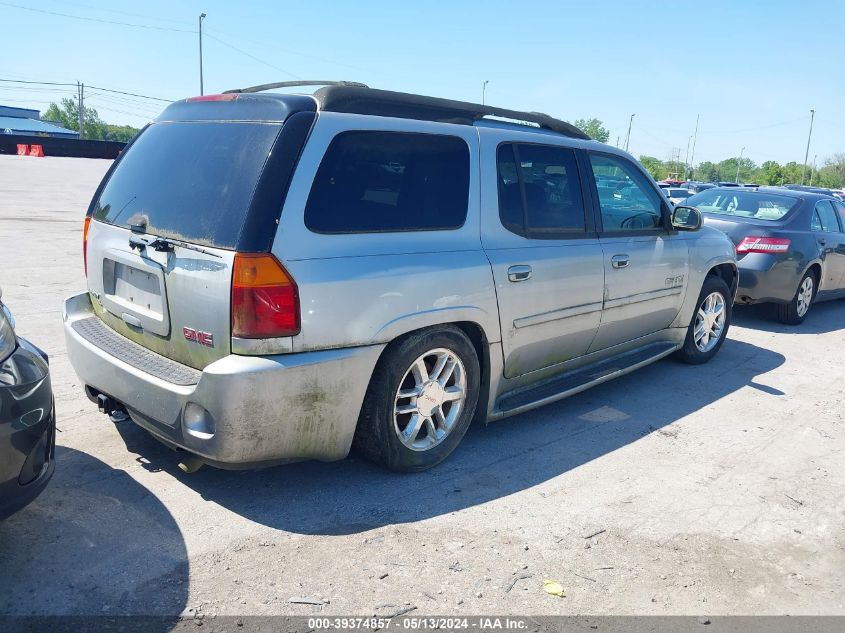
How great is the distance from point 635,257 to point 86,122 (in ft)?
435

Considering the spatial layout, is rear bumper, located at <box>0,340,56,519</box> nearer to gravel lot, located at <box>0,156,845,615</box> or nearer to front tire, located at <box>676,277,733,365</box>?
gravel lot, located at <box>0,156,845,615</box>

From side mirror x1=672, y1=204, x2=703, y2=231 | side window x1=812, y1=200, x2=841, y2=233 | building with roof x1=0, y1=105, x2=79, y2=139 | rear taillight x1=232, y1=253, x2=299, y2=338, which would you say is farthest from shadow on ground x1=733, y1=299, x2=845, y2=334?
building with roof x1=0, y1=105, x2=79, y2=139

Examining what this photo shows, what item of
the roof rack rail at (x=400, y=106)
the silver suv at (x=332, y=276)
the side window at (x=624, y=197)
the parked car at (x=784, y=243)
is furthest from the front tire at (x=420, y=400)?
the parked car at (x=784, y=243)

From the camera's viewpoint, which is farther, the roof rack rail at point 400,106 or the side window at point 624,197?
the side window at point 624,197

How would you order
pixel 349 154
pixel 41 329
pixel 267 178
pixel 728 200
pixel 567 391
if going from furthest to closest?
pixel 728 200, pixel 41 329, pixel 567 391, pixel 349 154, pixel 267 178

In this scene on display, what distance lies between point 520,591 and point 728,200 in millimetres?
7674

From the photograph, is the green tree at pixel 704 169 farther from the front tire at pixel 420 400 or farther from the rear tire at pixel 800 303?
the front tire at pixel 420 400

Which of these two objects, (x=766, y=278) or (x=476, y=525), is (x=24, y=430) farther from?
(x=766, y=278)

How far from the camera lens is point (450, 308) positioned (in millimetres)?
3582

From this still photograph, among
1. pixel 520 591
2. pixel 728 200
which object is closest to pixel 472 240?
pixel 520 591

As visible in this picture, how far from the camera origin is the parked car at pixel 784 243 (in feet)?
26.2

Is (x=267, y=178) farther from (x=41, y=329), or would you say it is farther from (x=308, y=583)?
(x=41, y=329)

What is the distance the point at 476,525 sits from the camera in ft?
10.9

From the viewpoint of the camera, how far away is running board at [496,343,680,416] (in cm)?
421
